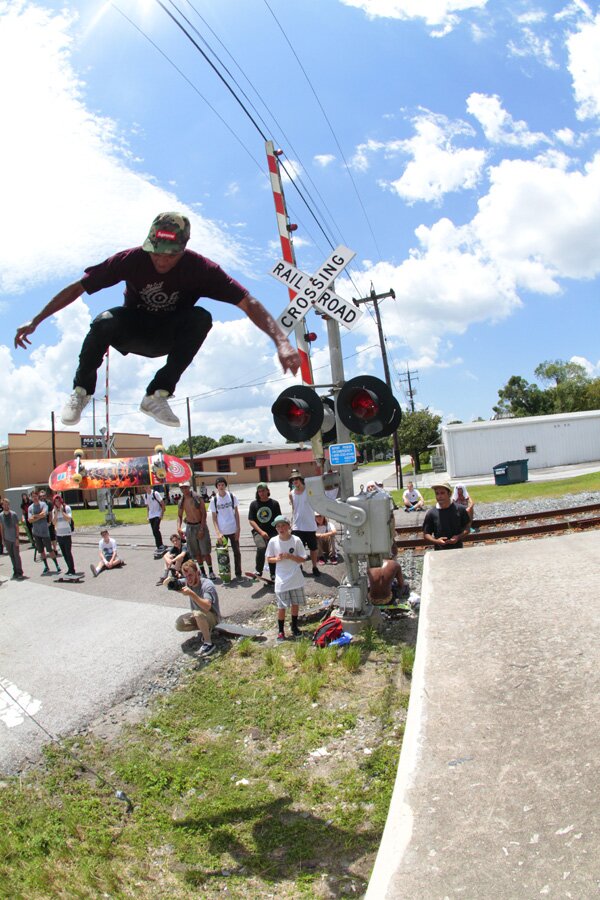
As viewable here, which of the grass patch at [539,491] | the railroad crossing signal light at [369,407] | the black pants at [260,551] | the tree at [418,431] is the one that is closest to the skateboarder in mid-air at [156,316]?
the railroad crossing signal light at [369,407]

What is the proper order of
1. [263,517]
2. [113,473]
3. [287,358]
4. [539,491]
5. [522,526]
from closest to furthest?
[287,358] < [263,517] < [522,526] < [113,473] < [539,491]

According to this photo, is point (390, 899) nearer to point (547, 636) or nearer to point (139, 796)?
point (547, 636)

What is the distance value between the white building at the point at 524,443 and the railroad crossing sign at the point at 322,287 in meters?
29.8

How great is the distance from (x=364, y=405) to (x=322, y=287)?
1268 millimetres

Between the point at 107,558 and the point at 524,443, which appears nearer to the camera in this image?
the point at 107,558

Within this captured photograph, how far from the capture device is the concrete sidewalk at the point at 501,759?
7.07ft

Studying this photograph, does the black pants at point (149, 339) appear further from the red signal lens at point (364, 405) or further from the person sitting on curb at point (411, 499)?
the person sitting on curb at point (411, 499)

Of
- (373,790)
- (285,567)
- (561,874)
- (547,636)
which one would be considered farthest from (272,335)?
(285,567)

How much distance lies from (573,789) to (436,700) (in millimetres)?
968

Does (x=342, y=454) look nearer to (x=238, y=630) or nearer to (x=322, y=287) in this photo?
(x=322, y=287)

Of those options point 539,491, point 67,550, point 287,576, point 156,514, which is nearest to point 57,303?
point 287,576

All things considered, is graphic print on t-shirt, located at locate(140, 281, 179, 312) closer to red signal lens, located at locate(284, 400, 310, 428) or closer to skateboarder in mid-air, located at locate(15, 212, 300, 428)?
skateboarder in mid-air, located at locate(15, 212, 300, 428)

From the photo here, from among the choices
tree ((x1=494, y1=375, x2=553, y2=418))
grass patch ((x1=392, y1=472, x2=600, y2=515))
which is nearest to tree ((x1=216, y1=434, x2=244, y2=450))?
tree ((x1=494, y1=375, x2=553, y2=418))

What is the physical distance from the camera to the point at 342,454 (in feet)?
22.5
